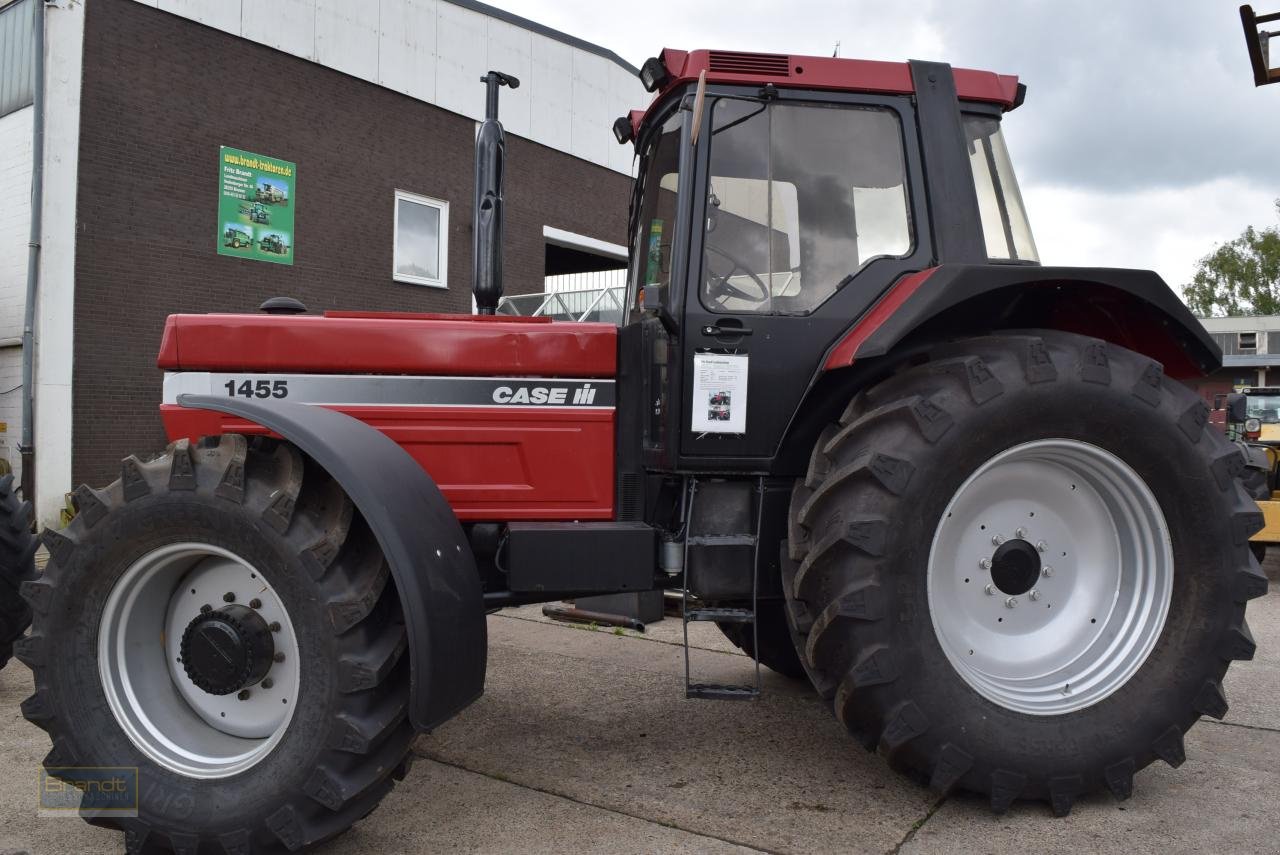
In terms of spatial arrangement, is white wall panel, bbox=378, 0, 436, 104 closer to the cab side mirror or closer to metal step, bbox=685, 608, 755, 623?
the cab side mirror

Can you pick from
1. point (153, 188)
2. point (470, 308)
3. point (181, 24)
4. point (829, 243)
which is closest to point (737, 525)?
point (829, 243)

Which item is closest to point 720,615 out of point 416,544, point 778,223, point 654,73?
point 416,544

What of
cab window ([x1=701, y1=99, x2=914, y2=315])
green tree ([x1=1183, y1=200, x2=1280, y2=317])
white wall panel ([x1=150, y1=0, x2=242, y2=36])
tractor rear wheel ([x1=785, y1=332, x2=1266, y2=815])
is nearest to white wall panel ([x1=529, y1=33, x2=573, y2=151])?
white wall panel ([x1=150, y1=0, x2=242, y2=36])

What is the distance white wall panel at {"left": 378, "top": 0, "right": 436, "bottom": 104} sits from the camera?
1290cm

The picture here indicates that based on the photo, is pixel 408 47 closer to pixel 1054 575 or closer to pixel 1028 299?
pixel 1028 299

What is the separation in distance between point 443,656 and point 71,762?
112cm

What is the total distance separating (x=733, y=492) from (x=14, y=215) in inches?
390

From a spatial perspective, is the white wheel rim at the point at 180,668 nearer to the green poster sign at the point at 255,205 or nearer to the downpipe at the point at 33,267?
the downpipe at the point at 33,267

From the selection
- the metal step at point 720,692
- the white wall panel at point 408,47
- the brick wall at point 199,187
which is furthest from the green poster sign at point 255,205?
the metal step at point 720,692

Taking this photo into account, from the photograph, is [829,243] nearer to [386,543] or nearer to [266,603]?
[386,543]

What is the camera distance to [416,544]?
263 centimetres

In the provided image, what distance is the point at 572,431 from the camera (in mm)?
3367

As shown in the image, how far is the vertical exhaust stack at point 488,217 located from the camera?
3.09 meters

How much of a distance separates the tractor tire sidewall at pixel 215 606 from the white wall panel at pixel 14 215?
8.67 m
